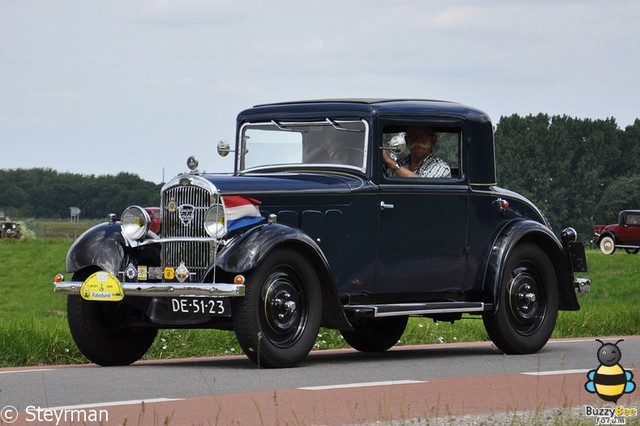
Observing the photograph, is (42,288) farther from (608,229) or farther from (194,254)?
(194,254)

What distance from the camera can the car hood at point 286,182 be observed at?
1162 centimetres

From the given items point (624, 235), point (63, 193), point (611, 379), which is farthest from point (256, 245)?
point (63, 193)

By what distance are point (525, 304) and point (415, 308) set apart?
1593 millimetres

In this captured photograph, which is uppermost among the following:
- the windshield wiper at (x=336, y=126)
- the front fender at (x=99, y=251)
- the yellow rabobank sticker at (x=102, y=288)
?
the windshield wiper at (x=336, y=126)

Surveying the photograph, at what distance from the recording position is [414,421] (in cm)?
780

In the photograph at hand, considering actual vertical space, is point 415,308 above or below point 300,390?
above

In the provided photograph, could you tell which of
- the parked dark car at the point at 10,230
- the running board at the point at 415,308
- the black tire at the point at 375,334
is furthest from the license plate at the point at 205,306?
the parked dark car at the point at 10,230

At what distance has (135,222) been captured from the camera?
11.9 meters

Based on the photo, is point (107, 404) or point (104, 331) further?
point (104, 331)

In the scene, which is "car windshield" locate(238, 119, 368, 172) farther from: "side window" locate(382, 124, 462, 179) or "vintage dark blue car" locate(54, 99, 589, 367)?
"side window" locate(382, 124, 462, 179)

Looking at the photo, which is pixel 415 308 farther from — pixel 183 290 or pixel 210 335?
pixel 210 335

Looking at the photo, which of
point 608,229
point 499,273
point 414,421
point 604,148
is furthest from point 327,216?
point 604,148

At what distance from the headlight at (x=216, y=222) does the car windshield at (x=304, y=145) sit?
5.85 feet

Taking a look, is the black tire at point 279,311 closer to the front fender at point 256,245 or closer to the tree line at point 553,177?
the front fender at point 256,245
